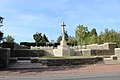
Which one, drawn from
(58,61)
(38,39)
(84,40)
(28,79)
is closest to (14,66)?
(58,61)

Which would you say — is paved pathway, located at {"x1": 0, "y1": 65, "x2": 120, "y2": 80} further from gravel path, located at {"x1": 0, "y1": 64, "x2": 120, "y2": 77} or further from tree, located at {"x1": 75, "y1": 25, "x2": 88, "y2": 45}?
tree, located at {"x1": 75, "y1": 25, "x2": 88, "y2": 45}

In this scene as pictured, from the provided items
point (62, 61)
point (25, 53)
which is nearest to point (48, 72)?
point (62, 61)

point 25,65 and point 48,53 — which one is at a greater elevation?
point 48,53

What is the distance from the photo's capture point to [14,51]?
2958 cm

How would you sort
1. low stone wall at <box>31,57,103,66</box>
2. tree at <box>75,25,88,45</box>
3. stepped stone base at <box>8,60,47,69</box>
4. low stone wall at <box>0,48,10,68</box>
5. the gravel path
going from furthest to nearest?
tree at <box>75,25,88,45</box> < low stone wall at <box>31,57,103,66</box> < stepped stone base at <box>8,60,47,69</box> < low stone wall at <box>0,48,10,68</box> < the gravel path

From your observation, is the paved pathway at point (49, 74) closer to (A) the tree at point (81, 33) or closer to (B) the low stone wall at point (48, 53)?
(B) the low stone wall at point (48, 53)

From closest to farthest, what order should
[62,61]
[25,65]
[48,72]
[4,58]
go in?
[48,72], [4,58], [25,65], [62,61]

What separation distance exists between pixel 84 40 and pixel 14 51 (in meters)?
36.1

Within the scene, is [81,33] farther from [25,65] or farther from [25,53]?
[25,65]

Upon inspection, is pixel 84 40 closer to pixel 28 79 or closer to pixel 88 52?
pixel 88 52

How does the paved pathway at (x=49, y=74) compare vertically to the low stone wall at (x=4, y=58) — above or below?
below

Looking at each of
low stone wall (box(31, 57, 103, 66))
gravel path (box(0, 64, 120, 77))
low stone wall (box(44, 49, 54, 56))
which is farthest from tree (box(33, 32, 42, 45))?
gravel path (box(0, 64, 120, 77))

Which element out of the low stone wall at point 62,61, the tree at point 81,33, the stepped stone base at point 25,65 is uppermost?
the tree at point 81,33

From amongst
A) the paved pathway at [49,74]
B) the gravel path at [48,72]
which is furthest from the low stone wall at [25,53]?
the paved pathway at [49,74]
